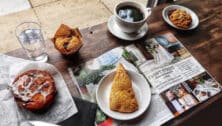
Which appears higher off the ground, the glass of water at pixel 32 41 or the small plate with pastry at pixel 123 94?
the glass of water at pixel 32 41

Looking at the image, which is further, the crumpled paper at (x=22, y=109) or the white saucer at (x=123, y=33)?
the white saucer at (x=123, y=33)

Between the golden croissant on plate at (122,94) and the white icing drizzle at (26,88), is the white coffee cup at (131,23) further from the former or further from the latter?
the white icing drizzle at (26,88)

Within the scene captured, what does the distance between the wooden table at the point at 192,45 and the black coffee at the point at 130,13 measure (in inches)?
3.3

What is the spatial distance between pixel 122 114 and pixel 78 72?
0.66ft

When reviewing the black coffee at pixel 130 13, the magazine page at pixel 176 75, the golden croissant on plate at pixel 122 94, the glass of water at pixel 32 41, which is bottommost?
the magazine page at pixel 176 75

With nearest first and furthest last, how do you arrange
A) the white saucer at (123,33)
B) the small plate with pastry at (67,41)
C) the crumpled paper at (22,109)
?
the crumpled paper at (22,109) < the small plate with pastry at (67,41) < the white saucer at (123,33)

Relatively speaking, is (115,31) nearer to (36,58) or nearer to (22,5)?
(36,58)

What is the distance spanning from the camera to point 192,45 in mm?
920

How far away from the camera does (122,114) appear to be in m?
0.69

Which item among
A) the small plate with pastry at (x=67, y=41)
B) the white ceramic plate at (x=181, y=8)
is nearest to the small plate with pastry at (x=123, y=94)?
the small plate with pastry at (x=67, y=41)

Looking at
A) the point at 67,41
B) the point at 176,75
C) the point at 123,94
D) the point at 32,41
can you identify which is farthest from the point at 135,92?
the point at 32,41

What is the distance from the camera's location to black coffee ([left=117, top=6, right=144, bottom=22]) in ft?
2.86

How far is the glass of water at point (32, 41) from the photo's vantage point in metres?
0.80

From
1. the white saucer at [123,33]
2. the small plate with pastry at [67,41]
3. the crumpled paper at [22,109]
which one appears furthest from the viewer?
the white saucer at [123,33]
